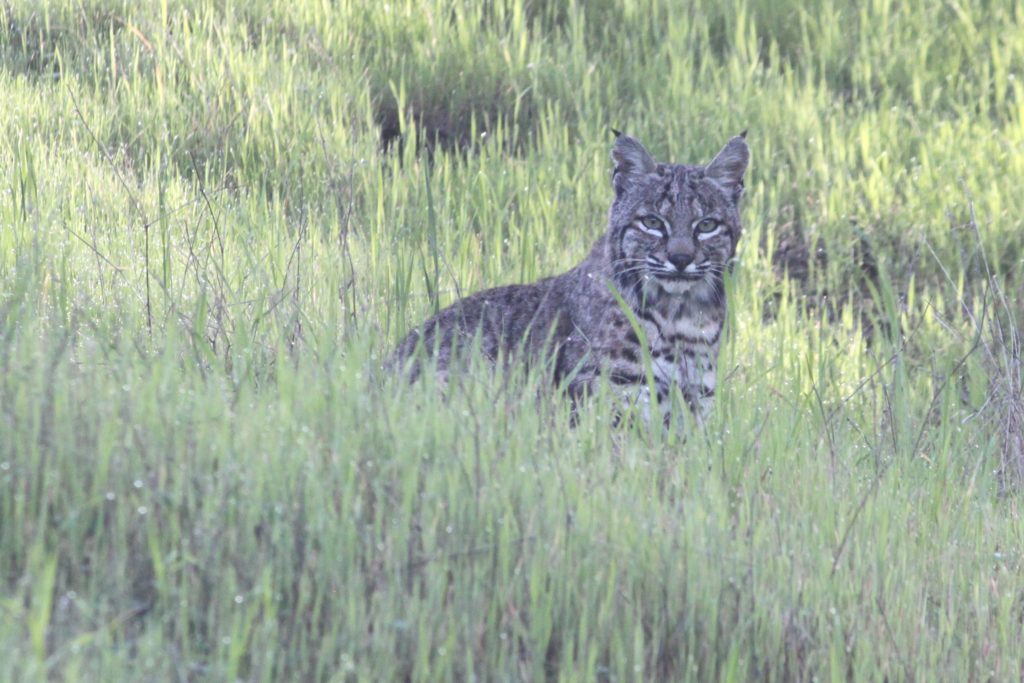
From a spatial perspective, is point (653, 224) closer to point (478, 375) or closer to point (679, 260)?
point (679, 260)

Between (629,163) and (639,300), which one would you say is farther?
(629,163)

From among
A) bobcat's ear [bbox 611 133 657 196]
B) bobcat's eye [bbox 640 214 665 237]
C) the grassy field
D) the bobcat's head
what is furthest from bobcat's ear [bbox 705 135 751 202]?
the grassy field

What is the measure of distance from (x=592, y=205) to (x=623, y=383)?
92.0 inches

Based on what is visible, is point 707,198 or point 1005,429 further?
point 707,198

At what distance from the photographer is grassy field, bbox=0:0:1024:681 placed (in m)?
3.22

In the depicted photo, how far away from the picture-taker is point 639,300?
552 centimetres

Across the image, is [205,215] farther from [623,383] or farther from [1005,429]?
[1005,429]

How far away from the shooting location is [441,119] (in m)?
8.44

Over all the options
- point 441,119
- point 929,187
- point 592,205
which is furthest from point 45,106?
point 929,187

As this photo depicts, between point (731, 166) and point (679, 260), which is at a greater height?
point (731, 166)

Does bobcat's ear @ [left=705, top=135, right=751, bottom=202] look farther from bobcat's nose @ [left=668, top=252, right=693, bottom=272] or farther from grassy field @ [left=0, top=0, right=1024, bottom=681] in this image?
grassy field @ [left=0, top=0, right=1024, bottom=681]

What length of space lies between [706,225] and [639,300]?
44 cm

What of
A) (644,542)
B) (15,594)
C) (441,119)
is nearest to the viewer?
(15,594)

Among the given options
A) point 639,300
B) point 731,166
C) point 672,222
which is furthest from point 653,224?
point 731,166
